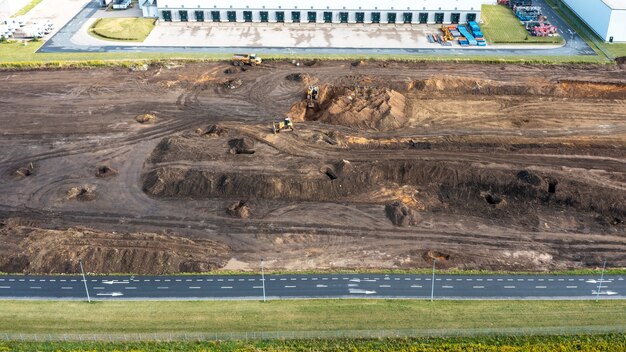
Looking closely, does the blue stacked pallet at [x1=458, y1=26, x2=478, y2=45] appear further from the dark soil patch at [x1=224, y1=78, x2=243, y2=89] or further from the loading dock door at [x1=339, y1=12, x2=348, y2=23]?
the dark soil patch at [x1=224, y1=78, x2=243, y2=89]

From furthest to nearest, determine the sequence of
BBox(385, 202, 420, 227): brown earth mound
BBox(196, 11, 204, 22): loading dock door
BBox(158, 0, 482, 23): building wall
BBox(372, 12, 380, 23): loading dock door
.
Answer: BBox(196, 11, 204, 22): loading dock door < BBox(372, 12, 380, 23): loading dock door < BBox(158, 0, 482, 23): building wall < BBox(385, 202, 420, 227): brown earth mound

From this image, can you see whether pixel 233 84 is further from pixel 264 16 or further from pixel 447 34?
pixel 447 34

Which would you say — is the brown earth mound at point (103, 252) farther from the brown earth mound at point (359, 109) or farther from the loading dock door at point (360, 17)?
the loading dock door at point (360, 17)

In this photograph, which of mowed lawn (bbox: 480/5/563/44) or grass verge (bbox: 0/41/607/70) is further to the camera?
mowed lawn (bbox: 480/5/563/44)

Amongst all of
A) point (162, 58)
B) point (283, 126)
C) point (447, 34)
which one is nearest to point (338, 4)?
point (447, 34)

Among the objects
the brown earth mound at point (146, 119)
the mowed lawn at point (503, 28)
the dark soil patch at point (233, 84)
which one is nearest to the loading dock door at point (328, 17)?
the mowed lawn at point (503, 28)

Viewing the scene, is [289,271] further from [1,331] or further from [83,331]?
[1,331]

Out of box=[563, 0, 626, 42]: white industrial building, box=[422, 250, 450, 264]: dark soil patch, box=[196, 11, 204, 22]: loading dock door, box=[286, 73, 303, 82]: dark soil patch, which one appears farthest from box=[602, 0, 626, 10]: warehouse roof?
box=[196, 11, 204, 22]: loading dock door
